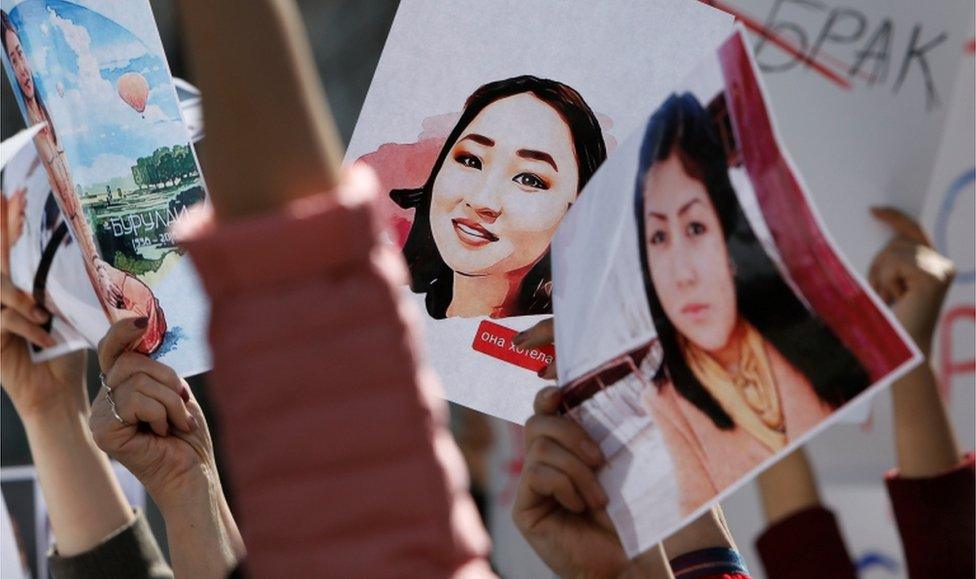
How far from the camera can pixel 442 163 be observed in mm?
1573

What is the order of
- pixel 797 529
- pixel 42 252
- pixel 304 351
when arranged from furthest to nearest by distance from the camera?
1. pixel 42 252
2. pixel 797 529
3. pixel 304 351

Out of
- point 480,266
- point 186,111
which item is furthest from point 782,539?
point 186,111

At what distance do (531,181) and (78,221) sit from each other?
1.72 feet

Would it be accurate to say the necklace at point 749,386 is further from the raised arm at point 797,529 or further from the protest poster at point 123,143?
the protest poster at point 123,143

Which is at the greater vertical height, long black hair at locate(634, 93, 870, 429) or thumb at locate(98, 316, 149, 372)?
long black hair at locate(634, 93, 870, 429)

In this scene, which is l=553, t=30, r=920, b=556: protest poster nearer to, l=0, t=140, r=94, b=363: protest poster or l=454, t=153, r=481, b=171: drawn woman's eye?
l=454, t=153, r=481, b=171: drawn woman's eye

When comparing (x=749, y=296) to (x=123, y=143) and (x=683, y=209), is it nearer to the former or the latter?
(x=683, y=209)

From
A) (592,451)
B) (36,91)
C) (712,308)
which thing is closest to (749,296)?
(712,308)

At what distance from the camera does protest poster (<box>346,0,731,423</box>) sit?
1529mm

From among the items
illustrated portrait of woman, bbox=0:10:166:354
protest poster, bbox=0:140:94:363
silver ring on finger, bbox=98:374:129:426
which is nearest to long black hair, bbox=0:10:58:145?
illustrated portrait of woman, bbox=0:10:166:354

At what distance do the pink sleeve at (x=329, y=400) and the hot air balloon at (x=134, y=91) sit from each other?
0.96 metres

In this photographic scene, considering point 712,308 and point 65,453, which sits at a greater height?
point 712,308

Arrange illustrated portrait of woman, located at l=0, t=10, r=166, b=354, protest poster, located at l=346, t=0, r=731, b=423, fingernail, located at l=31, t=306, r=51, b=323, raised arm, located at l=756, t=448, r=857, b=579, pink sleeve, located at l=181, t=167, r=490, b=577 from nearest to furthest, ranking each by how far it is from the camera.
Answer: pink sleeve, located at l=181, t=167, r=490, b=577
raised arm, located at l=756, t=448, r=857, b=579
protest poster, located at l=346, t=0, r=731, b=423
illustrated portrait of woman, located at l=0, t=10, r=166, b=354
fingernail, located at l=31, t=306, r=51, b=323

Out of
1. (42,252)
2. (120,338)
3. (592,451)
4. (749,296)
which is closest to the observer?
(749,296)
